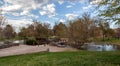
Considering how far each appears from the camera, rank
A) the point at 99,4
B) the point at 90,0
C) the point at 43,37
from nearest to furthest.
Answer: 1. the point at 99,4
2. the point at 90,0
3. the point at 43,37

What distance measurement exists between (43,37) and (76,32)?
21215 mm

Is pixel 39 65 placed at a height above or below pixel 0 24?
below

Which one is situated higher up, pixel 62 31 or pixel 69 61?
pixel 62 31

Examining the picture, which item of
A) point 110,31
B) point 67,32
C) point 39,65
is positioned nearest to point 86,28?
point 67,32

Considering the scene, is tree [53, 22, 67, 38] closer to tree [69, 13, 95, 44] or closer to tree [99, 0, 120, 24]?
tree [69, 13, 95, 44]

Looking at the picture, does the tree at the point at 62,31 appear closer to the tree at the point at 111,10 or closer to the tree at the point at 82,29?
the tree at the point at 82,29

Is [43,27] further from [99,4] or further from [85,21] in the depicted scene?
[99,4]

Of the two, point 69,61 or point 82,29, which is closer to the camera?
point 69,61

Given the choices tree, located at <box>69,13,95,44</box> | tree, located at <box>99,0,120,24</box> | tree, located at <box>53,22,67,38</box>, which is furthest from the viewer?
tree, located at <box>53,22,67,38</box>

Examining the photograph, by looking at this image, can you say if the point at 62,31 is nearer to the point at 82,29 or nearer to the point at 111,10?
the point at 82,29

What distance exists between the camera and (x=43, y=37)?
6506 centimetres

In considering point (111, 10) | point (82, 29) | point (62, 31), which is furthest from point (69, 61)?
point (62, 31)

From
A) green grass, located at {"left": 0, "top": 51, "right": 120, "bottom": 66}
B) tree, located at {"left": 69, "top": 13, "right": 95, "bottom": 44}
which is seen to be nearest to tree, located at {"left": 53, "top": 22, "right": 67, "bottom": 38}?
tree, located at {"left": 69, "top": 13, "right": 95, "bottom": 44}

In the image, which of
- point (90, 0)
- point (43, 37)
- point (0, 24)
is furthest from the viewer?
point (43, 37)
